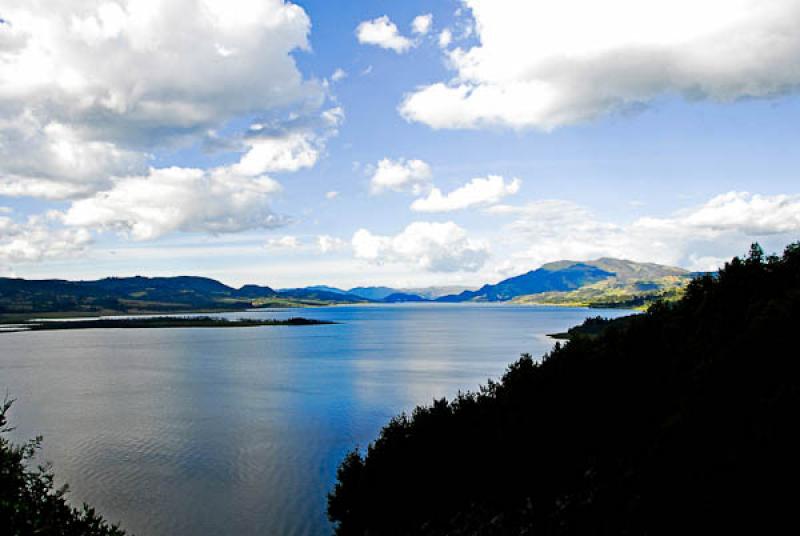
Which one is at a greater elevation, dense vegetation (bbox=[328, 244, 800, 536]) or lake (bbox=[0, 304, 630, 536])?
dense vegetation (bbox=[328, 244, 800, 536])

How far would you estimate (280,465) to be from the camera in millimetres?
56969

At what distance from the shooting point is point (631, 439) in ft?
100

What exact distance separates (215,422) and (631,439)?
209ft

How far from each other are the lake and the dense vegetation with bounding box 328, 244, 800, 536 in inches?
438

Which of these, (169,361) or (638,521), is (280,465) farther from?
(169,361)

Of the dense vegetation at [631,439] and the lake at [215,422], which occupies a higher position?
the dense vegetation at [631,439]

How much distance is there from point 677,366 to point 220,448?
5171 cm

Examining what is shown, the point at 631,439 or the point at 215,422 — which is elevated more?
the point at 631,439

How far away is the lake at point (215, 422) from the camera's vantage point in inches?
1817

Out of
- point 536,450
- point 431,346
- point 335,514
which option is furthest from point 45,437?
point 431,346

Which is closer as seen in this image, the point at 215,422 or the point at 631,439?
the point at 631,439

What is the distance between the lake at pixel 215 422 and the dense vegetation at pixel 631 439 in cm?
1112

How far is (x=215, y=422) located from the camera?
255 feet

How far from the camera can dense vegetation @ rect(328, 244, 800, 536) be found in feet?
70.6
